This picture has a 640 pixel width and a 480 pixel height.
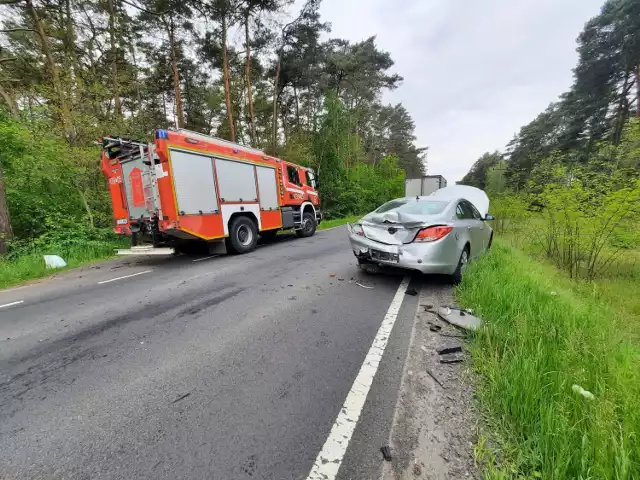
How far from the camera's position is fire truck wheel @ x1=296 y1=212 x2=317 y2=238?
11.3 metres

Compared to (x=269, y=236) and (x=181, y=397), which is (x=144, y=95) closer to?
(x=269, y=236)

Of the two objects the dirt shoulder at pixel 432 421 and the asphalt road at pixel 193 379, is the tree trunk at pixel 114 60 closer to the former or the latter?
the asphalt road at pixel 193 379

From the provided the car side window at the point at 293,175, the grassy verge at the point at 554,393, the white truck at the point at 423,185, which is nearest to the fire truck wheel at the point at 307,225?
the car side window at the point at 293,175

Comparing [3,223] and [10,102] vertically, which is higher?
[10,102]

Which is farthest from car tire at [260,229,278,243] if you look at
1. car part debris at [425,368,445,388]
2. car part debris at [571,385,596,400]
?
car part debris at [571,385,596,400]

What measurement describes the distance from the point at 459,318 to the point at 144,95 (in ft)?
72.5

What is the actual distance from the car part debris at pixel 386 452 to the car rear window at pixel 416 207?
3.77 meters

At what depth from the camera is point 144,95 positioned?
58.7 feet

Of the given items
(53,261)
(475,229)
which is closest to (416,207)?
(475,229)

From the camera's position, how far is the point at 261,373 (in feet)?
7.89

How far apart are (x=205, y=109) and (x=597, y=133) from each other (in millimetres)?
33470

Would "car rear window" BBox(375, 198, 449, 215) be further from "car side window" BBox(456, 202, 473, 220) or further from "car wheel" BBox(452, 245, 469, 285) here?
"car wheel" BBox(452, 245, 469, 285)

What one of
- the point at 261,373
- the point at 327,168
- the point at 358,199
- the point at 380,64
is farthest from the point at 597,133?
the point at 261,373

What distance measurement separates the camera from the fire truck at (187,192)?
20.4 feet
